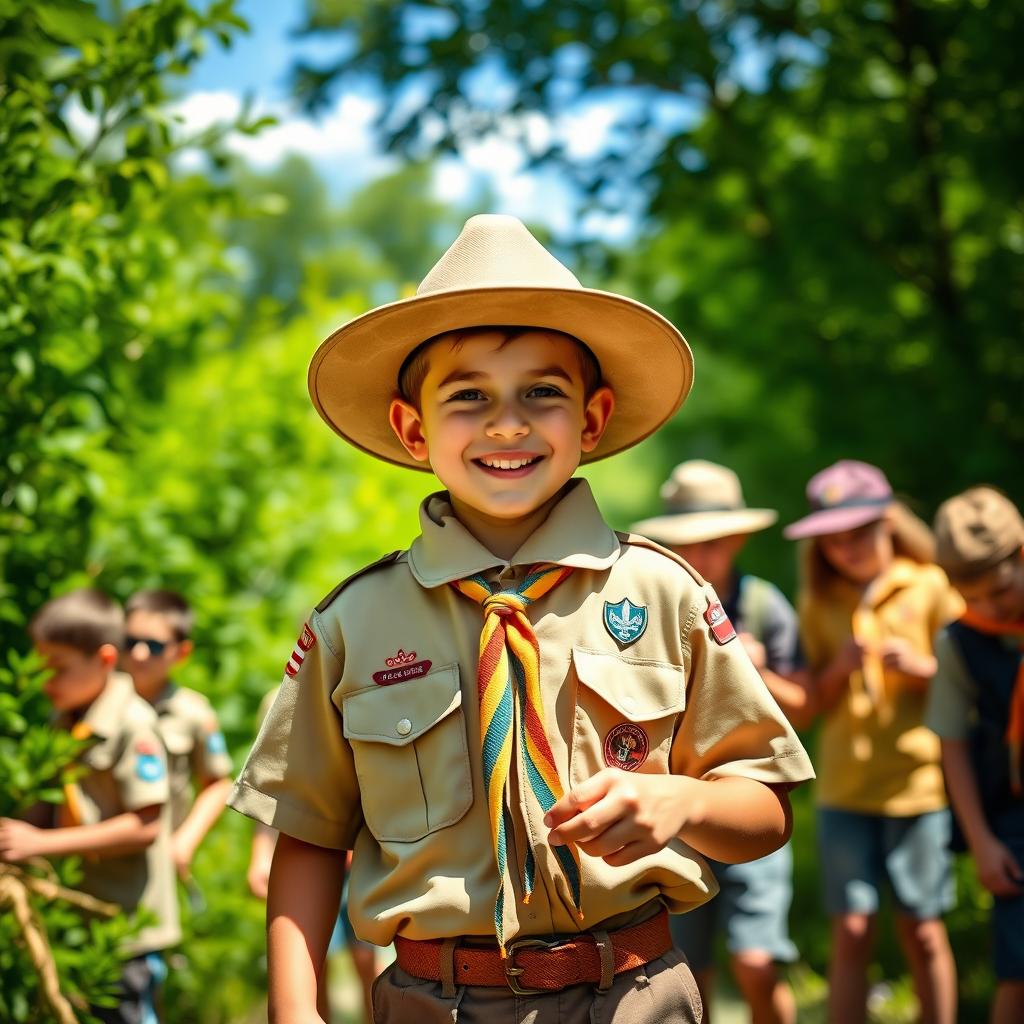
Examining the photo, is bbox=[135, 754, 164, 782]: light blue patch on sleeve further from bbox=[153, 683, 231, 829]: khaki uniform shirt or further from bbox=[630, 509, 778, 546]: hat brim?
bbox=[630, 509, 778, 546]: hat brim

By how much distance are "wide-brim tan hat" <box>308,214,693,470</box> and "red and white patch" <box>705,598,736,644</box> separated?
427 millimetres

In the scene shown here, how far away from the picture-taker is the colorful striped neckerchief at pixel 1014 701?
3926mm

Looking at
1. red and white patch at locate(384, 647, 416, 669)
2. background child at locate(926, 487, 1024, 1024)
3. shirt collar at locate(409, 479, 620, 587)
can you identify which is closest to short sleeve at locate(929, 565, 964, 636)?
background child at locate(926, 487, 1024, 1024)

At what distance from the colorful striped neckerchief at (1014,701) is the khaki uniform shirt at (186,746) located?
8.39 feet

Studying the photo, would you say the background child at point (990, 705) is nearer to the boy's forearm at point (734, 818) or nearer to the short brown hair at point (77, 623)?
the boy's forearm at point (734, 818)

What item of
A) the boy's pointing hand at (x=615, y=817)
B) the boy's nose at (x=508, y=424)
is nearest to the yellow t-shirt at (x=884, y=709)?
the boy's nose at (x=508, y=424)

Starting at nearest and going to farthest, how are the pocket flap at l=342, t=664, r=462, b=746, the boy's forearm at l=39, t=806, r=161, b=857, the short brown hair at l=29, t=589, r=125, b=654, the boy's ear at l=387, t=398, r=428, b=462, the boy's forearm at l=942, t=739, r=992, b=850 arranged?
the pocket flap at l=342, t=664, r=462, b=746 → the boy's ear at l=387, t=398, r=428, b=462 → the boy's forearm at l=39, t=806, r=161, b=857 → the short brown hair at l=29, t=589, r=125, b=654 → the boy's forearm at l=942, t=739, r=992, b=850

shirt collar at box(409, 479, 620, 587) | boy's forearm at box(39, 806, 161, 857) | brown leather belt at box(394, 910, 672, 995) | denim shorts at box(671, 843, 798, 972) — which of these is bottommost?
denim shorts at box(671, 843, 798, 972)

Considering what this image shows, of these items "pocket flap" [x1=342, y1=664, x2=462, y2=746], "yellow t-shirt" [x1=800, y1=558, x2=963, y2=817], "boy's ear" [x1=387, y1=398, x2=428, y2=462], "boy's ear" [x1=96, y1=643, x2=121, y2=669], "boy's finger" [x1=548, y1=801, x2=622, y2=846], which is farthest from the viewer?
"yellow t-shirt" [x1=800, y1=558, x2=963, y2=817]

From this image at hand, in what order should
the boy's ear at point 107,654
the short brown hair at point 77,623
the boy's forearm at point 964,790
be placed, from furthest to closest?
the boy's forearm at point 964,790, the boy's ear at point 107,654, the short brown hair at point 77,623

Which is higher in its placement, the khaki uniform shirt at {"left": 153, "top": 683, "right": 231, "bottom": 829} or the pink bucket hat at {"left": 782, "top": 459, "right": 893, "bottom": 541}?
the pink bucket hat at {"left": 782, "top": 459, "right": 893, "bottom": 541}

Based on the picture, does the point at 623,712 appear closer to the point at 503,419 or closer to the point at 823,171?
the point at 503,419

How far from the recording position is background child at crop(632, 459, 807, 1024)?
4.65 m

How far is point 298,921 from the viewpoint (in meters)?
2.31
